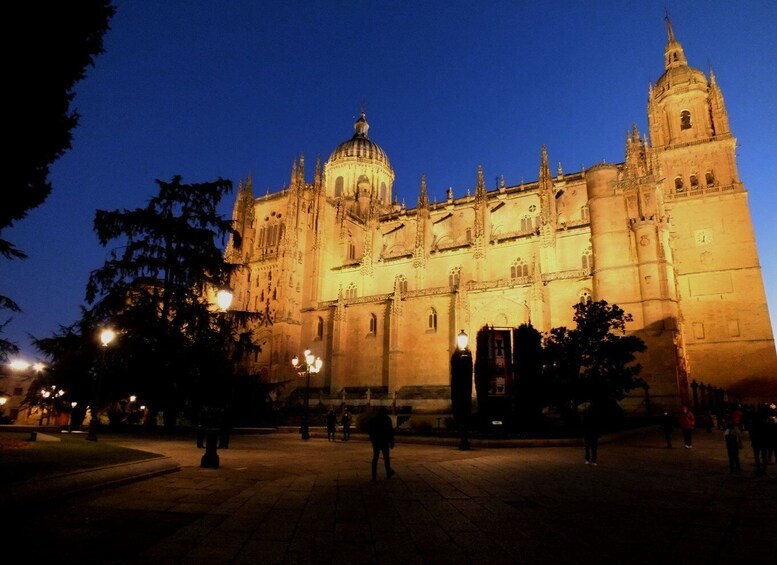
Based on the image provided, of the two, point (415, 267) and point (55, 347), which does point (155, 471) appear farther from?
point (415, 267)

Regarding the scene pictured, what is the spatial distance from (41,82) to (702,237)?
141 ft

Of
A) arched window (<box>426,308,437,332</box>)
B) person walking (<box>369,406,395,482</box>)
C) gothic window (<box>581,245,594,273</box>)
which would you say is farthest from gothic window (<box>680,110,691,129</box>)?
person walking (<box>369,406,395,482</box>)

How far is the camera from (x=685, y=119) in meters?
42.7

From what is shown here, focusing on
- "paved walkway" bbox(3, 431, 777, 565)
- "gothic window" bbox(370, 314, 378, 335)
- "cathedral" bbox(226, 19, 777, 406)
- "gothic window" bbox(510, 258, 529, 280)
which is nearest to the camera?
"paved walkway" bbox(3, 431, 777, 565)

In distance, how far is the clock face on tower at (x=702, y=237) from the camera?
126 feet

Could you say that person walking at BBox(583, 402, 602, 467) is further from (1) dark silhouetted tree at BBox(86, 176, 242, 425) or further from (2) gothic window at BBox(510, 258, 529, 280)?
(2) gothic window at BBox(510, 258, 529, 280)

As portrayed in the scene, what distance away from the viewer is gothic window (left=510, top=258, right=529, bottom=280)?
38594 mm

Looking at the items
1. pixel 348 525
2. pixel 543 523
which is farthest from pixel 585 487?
pixel 348 525

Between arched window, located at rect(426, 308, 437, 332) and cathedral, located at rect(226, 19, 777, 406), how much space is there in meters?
0.08

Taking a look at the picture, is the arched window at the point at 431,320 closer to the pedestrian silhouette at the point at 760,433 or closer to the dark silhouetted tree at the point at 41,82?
the pedestrian silhouette at the point at 760,433

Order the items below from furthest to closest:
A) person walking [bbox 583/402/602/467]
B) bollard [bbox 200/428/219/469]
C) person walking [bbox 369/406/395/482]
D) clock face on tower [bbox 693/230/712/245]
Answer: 1. clock face on tower [bbox 693/230/712/245]
2. person walking [bbox 583/402/602/467]
3. bollard [bbox 200/428/219/469]
4. person walking [bbox 369/406/395/482]

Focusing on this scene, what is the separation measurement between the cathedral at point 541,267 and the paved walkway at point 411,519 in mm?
24187

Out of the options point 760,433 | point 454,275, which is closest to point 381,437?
point 760,433

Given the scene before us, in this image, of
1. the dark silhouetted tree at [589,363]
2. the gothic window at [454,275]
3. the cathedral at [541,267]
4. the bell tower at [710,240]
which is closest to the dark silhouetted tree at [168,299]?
the cathedral at [541,267]
